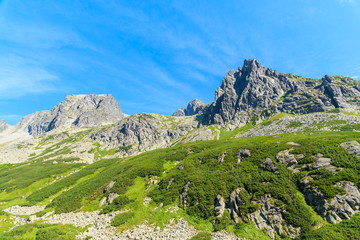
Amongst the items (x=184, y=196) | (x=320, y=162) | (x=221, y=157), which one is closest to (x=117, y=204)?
(x=184, y=196)

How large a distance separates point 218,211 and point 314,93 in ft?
599

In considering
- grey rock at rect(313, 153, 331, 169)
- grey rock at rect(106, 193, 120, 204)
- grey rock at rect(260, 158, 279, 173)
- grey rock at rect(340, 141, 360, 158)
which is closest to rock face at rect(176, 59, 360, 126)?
grey rock at rect(340, 141, 360, 158)

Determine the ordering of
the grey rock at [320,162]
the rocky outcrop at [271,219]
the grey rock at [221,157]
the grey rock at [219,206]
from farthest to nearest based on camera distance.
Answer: the grey rock at [221,157] < the grey rock at [320,162] < the grey rock at [219,206] < the rocky outcrop at [271,219]

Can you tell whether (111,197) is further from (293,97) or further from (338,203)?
(293,97)

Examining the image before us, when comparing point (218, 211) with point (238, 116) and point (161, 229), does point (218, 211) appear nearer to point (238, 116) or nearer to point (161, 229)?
point (161, 229)

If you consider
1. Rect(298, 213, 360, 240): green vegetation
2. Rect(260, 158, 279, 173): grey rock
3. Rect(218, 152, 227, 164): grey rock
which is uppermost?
Rect(218, 152, 227, 164): grey rock

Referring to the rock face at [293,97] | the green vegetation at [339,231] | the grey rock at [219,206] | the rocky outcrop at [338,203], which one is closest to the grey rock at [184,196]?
the grey rock at [219,206]

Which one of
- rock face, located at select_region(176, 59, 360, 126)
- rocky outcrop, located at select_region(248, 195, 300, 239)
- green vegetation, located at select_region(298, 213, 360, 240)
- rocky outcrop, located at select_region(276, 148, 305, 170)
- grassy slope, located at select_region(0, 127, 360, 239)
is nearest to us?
green vegetation, located at select_region(298, 213, 360, 240)

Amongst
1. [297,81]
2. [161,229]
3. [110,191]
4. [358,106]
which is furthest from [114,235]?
[297,81]

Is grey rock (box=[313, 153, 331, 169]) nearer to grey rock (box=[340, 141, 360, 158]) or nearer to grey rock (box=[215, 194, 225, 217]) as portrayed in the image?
grey rock (box=[340, 141, 360, 158])

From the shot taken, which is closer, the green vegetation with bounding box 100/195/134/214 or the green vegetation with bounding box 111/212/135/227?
the green vegetation with bounding box 111/212/135/227

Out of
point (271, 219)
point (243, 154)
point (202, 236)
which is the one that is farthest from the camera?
point (243, 154)

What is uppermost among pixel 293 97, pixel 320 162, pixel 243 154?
pixel 293 97

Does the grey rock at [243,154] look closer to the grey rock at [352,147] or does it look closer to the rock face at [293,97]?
the grey rock at [352,147]
